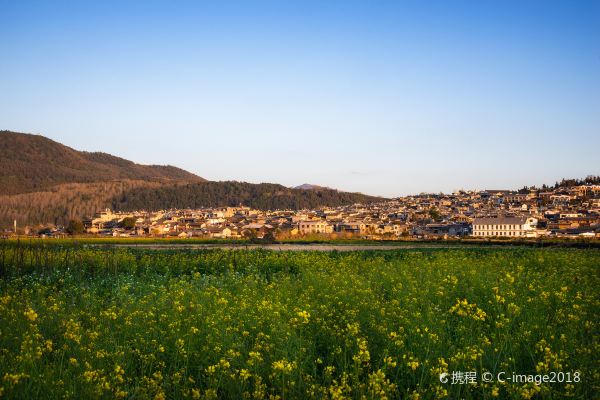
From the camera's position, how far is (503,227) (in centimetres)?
9962

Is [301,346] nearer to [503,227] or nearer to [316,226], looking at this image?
[316,226]

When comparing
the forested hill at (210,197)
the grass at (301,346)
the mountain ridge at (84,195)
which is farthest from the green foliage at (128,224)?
the grass at (301,346)

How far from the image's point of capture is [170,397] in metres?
6.38

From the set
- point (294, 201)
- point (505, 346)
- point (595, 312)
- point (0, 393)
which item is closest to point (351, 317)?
point (505, 346)

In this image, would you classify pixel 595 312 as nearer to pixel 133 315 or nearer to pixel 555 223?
pixel 133 315

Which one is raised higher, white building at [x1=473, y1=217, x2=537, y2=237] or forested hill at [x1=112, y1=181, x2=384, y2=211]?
forested hill at [x1=112, y1=181, x2=384, y2=211]

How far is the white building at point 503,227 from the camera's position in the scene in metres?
96.3

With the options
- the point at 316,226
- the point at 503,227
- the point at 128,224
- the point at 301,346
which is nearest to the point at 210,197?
the point at 128,224

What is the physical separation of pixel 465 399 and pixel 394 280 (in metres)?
7.94

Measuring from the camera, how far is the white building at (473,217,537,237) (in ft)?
316

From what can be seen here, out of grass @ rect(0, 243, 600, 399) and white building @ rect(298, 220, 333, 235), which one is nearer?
grass @ rect(0, 243, 600, 399)

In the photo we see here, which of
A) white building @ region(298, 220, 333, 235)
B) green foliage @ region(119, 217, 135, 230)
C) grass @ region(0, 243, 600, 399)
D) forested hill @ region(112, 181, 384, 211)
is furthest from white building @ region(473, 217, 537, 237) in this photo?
forested hill @ region(112, 181, 384, 211)

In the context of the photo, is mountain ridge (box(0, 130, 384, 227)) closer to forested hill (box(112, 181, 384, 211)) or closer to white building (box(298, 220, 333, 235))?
forested hill (box(112, 181, 384, 211))

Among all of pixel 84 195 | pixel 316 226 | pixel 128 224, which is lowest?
pixel 316 226
